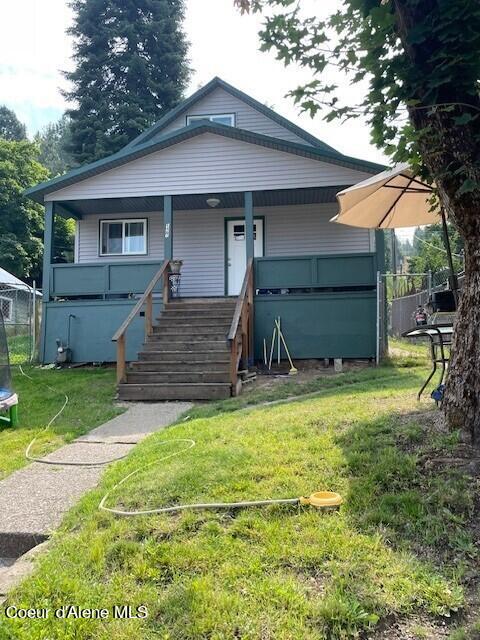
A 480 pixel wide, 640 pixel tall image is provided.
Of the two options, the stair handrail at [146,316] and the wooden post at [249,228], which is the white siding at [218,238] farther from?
the stair handrail at [146,316]

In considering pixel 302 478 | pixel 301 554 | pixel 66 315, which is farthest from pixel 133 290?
pixel 301 554

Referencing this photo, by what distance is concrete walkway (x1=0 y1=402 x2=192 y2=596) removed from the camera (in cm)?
284

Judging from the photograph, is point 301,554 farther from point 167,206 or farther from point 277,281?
point 167,206

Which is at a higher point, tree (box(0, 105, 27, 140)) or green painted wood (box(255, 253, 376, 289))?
tree (box(0, 105, 27, 140))

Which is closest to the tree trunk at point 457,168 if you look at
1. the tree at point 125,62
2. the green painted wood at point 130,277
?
the green painted wood at point 130,277

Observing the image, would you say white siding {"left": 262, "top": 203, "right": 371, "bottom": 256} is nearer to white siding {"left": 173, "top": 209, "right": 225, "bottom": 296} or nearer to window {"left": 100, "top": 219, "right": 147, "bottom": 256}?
white siding {"left": 173, "top": 209, "right": 225, "bottom": 296}

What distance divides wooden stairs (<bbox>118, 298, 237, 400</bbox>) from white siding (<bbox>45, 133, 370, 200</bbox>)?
2.79 meters

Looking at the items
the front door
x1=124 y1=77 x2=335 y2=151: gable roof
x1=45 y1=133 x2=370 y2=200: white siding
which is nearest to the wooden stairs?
the front door

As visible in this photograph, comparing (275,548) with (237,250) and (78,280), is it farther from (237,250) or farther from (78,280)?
(237,250)

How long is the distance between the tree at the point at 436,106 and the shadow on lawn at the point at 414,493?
34cm

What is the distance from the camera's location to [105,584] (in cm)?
213

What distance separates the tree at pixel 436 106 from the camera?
2.90 metres

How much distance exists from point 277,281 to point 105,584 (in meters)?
8.30

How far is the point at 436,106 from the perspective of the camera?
299 cm
